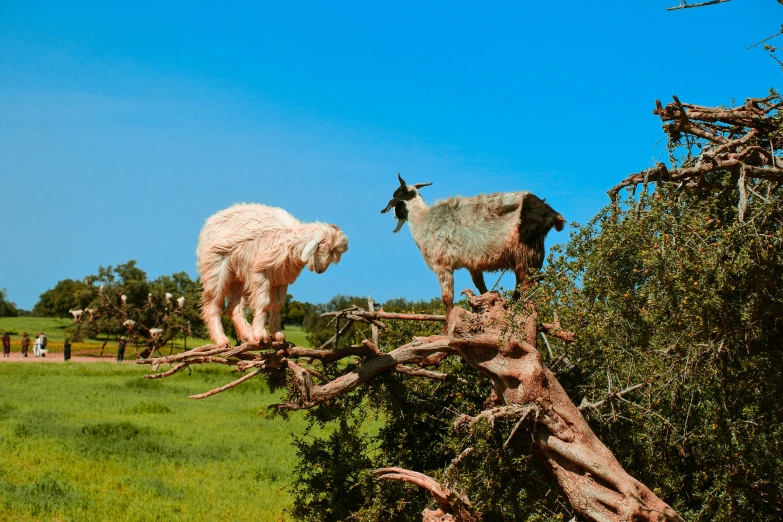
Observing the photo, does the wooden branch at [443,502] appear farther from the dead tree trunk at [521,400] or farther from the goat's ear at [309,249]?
the goat's ear at [309,249]

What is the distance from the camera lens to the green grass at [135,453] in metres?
13.4

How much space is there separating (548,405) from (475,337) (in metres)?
0.78

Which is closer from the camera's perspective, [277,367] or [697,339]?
[697,339]

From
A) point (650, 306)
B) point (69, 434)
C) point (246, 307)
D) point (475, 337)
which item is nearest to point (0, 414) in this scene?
point (69, 434)

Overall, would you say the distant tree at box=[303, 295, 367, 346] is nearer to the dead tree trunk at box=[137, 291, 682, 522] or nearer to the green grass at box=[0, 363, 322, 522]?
the green grass at box=[0, 363, 322, 522]

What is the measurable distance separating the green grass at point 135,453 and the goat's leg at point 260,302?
13.8 ft

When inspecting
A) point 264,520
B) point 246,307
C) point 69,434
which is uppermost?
point 246,307

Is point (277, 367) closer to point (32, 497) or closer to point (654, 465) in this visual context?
point (654, 465)

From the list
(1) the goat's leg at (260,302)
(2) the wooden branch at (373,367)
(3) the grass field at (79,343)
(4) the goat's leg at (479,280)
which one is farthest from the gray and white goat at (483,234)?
(3) the grass field at (79,343)

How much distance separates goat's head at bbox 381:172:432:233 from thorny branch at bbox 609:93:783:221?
2.09m

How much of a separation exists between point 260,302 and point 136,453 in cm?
1228

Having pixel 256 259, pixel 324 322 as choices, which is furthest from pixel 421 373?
pixel 324 322

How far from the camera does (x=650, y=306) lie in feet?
18.5

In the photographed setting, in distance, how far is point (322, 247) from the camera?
260 inches
